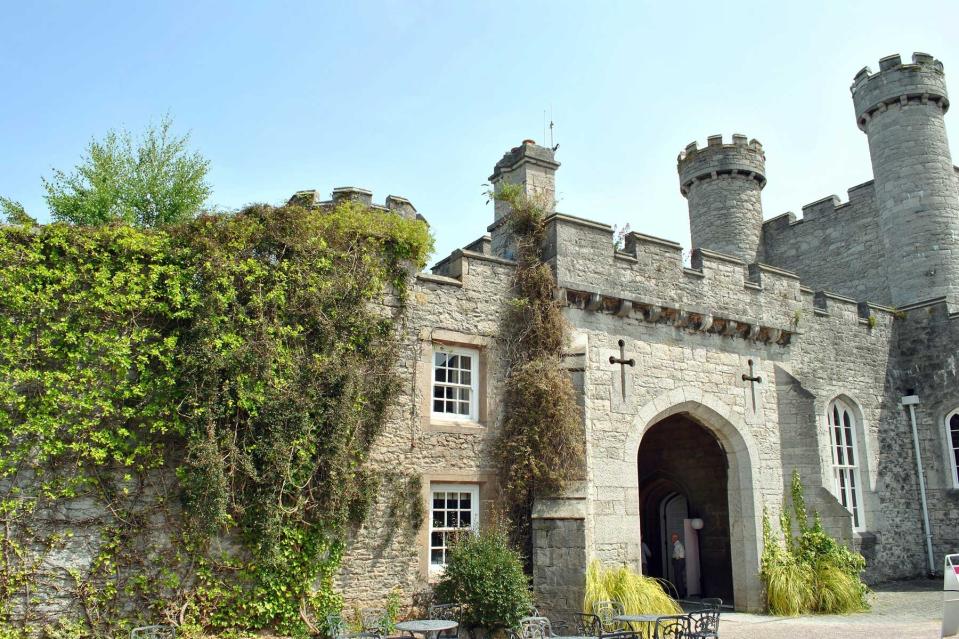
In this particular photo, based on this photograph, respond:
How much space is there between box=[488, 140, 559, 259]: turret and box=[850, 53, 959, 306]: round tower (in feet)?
35.3

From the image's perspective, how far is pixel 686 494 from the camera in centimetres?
1539

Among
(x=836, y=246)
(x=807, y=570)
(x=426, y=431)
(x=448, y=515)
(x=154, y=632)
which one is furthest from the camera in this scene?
(x=836, y=246)

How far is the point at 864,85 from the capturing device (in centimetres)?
1995

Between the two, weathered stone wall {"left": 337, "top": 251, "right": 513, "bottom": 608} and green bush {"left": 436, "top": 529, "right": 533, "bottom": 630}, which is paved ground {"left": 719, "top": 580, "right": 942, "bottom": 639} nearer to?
green bush {"left": 436, "top": 529, "right": 533, "bottom": 630}

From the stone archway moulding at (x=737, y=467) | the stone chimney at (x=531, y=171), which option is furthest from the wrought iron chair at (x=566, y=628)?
the stone chimney at (x=531, y=171)

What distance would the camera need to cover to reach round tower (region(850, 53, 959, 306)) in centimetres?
1844

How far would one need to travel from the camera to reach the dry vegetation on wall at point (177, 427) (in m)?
8.49

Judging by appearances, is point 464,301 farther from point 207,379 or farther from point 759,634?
point 759,634

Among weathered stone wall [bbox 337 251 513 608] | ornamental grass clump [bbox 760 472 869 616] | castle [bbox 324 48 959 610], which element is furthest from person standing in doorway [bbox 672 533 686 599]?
weathered stone wall [bbox 337 251 513 608]

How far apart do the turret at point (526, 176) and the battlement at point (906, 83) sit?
36.6ft

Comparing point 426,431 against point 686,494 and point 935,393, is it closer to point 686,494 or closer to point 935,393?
point 686,494

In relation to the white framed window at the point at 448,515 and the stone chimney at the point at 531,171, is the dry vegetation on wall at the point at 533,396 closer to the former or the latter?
the white framed window at the point at 448,515

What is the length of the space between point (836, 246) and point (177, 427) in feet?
61.8

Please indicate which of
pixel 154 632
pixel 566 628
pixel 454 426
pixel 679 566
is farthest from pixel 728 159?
pixel 154 632
